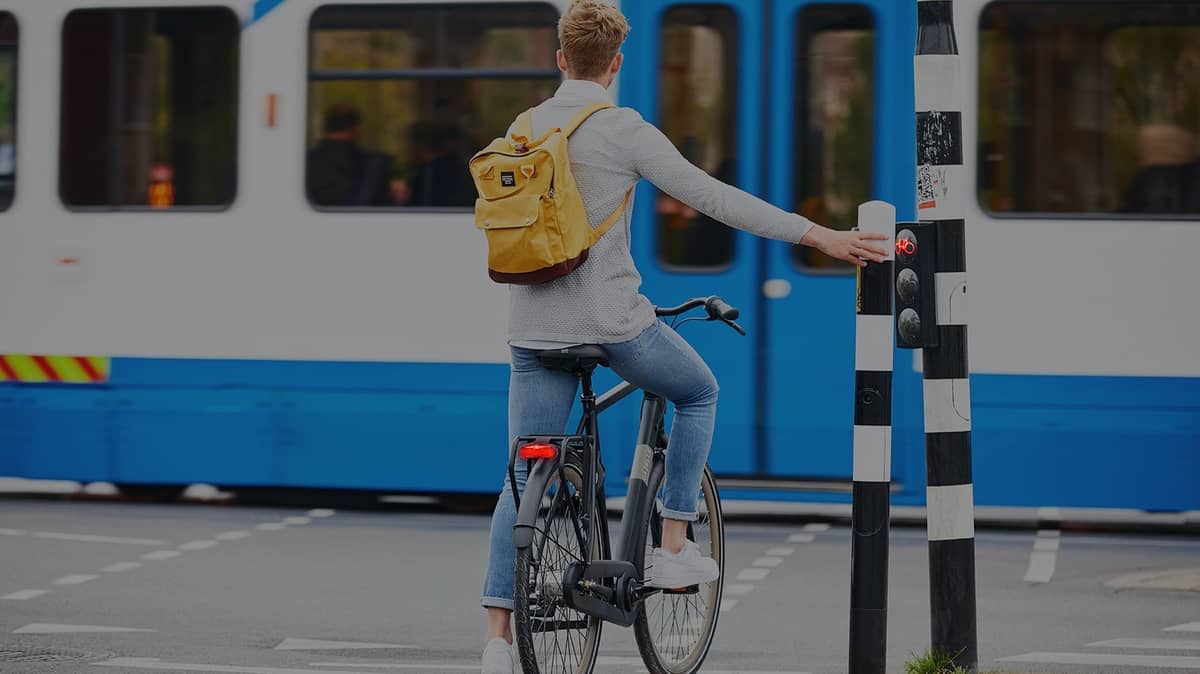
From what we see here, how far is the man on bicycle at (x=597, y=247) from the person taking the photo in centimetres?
586

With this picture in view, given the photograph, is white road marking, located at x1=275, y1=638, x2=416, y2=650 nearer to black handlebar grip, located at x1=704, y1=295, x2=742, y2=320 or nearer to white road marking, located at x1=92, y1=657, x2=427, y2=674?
white road marking, located at x1=92, y1=657, x2=427, y2=674

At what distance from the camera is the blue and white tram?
35.3 feet

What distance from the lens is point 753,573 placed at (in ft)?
31.7

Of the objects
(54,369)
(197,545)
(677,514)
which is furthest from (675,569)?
(54,369)

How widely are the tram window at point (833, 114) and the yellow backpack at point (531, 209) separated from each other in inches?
213

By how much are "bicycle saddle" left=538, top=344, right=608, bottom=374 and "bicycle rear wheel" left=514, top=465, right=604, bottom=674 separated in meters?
0.27

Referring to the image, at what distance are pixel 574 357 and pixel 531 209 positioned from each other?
42 cm

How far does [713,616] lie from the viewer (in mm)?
6867

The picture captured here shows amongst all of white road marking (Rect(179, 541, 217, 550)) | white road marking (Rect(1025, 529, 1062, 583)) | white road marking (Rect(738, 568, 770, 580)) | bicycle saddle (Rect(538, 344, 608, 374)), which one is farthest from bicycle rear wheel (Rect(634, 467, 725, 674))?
white road marking (Rect(179, 541, 217, 550))

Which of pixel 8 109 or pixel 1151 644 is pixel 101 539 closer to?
pixel 8 109

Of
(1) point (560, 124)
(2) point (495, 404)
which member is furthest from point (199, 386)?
(1) point (560, 124)

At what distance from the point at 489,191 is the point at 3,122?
7.08 m

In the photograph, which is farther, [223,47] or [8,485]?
[8,485]

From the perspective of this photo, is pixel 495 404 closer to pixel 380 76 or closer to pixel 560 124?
pixel 380 76
